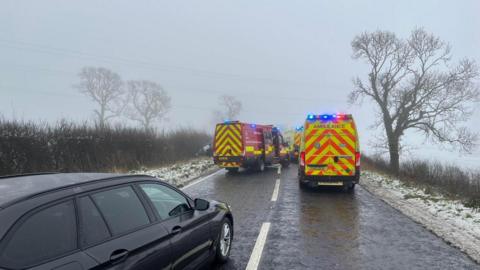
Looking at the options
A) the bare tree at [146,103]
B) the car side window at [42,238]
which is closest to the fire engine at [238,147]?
the car side window at [42,238]

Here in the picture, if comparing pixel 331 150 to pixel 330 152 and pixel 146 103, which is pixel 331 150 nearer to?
pixel 330 152

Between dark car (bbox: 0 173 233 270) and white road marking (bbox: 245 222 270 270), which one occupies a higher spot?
dark car (bbox: 0 173 233 270)

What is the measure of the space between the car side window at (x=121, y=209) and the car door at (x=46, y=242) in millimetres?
363

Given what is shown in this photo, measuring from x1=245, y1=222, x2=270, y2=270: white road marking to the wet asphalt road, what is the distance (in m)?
0.07

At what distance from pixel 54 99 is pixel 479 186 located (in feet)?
310

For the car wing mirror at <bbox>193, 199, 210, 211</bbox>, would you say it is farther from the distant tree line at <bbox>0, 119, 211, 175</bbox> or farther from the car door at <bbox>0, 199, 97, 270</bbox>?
the distant tree line at <bbox>0, 119, 211, 175</bbox>

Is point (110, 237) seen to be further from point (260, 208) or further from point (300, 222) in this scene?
point (260, 208)

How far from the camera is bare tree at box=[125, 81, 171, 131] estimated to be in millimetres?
72938

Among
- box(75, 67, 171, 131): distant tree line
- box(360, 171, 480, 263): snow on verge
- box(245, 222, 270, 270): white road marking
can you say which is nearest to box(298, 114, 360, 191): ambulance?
box(360, 171, 480, 263): snow on verge

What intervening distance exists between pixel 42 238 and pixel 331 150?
11081mm

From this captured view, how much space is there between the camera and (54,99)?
301ft

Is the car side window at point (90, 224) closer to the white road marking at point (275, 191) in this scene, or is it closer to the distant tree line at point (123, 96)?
the white road marking at point (275, 191)

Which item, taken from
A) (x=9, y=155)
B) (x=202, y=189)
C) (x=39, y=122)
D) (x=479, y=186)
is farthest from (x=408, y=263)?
(x=39, y=122)

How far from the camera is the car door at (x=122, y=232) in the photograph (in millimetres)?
2990
